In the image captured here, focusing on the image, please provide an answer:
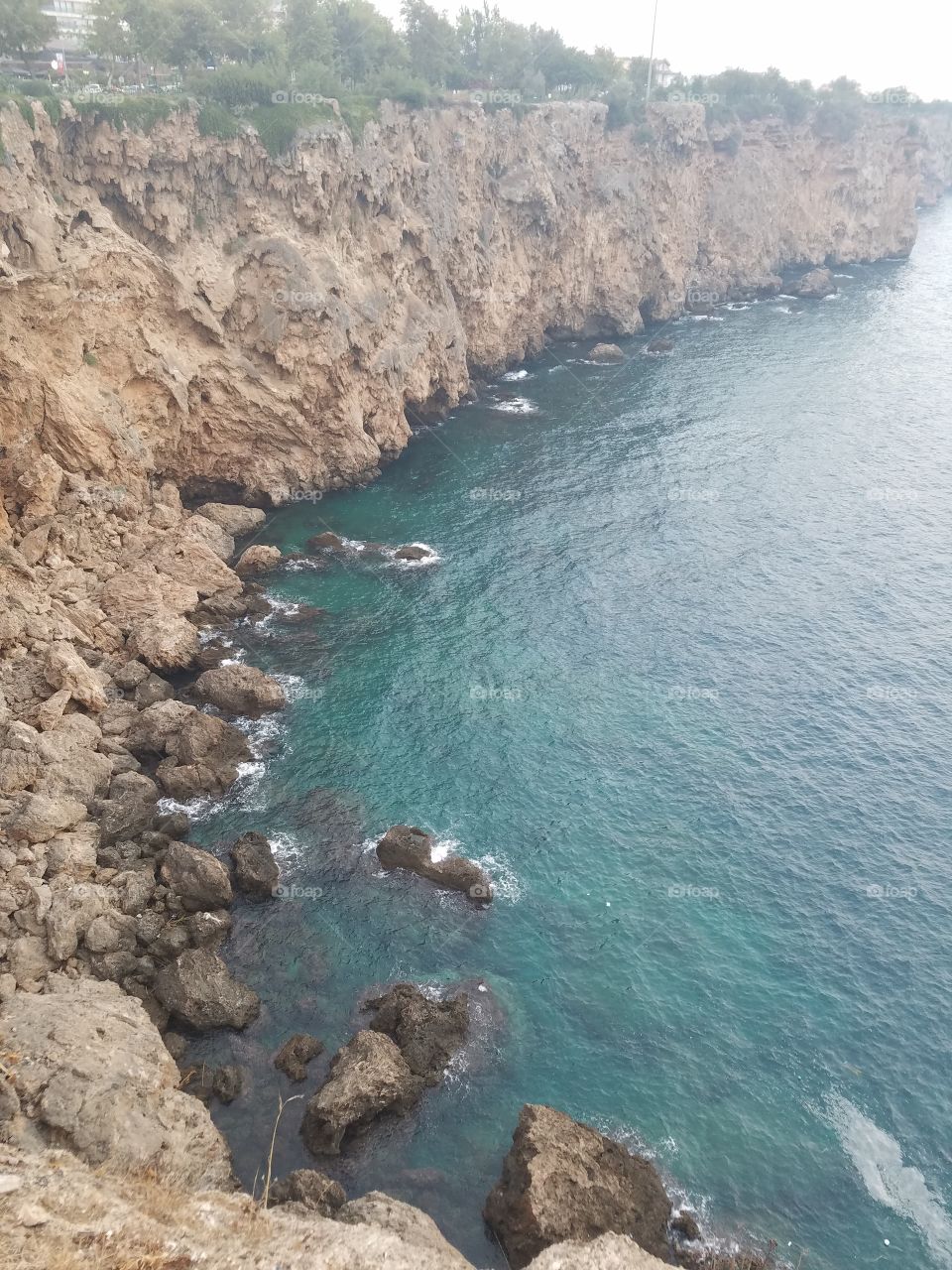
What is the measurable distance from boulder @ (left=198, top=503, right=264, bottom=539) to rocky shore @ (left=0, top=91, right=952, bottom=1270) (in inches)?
11.4

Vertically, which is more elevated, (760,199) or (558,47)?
(558,47)

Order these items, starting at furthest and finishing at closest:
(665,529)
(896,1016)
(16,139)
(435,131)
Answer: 1. (435,131)
2. (665,529)
3. (16,139)
4. (896,1016)

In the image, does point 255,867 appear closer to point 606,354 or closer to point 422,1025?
point 422,1025

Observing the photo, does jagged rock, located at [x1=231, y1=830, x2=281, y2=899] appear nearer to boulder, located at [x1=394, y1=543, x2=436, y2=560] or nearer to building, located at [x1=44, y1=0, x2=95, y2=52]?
boulder, located at [x1=394, y1=543, x2=436, y2=560]

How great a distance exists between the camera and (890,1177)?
25828 millimetres

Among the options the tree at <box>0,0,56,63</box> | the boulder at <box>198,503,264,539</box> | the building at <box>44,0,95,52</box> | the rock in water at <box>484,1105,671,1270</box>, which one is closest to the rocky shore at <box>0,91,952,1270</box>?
the rock in water at <box>484,1105,671,1270</box>

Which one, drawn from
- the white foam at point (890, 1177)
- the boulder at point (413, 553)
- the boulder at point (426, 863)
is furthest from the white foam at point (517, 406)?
the white foam at point (890, 1177)

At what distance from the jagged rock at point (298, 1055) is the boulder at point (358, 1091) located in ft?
3.17

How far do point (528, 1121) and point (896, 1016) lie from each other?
46.0 feet

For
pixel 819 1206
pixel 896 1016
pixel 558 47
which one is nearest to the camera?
pixel 819 1206

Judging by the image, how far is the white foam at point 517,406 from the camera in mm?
82438

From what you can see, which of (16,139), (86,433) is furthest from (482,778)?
Answer: (16,139)

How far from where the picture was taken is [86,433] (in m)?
50.6

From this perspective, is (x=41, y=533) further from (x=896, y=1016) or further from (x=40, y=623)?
(x=896, y=1016)
